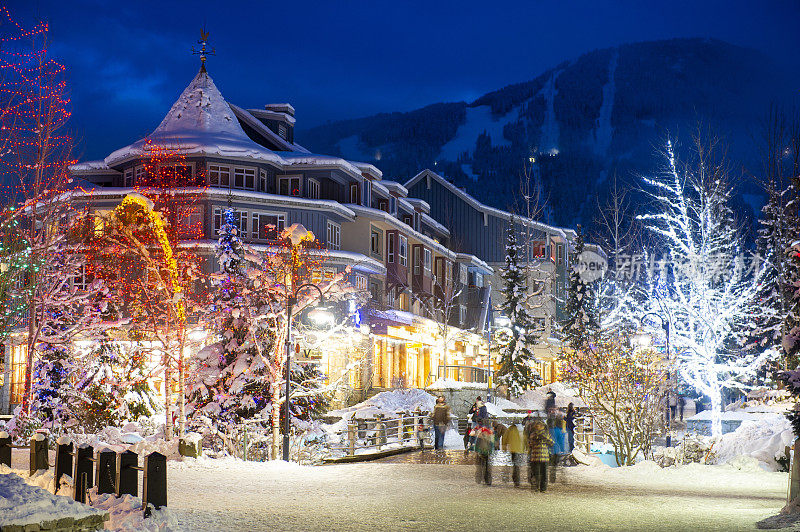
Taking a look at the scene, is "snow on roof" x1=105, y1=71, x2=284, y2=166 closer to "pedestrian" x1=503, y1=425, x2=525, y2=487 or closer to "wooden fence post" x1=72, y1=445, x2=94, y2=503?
"pedestrian" x1=503, y1=425, x2=525, y2=487

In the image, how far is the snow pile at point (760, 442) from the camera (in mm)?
23578

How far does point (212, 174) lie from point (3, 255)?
2738 centimetres

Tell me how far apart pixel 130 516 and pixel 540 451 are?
360 inches

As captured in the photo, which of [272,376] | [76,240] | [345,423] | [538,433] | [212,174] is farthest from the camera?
[212,174]

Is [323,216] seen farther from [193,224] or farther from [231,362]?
[231,362]

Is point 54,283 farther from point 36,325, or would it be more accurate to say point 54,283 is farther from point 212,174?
point 212,174

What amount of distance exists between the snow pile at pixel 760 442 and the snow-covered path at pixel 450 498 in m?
1.67

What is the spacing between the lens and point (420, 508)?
14633mm

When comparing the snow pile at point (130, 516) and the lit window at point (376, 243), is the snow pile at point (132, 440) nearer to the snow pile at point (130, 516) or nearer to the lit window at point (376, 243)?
the snow pile at point (130, 516)

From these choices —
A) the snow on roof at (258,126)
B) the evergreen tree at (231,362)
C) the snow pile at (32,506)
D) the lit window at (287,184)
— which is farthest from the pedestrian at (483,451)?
the snow on roof at (258,126)

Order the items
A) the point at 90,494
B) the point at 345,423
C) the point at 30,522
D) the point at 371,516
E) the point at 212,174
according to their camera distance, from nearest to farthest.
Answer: the point at 30,522, the point at 90,494, the point at 371,516, the point at 345,423, the point at 212,174

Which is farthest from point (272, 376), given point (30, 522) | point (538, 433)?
point (30, 522)

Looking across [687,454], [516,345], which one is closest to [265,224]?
[516,345]

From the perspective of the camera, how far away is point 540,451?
17.9 meters
